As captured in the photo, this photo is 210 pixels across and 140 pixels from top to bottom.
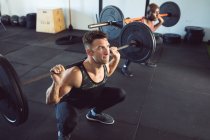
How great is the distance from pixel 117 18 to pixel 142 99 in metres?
1.36

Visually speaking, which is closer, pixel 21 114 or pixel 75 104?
pixel 21 114

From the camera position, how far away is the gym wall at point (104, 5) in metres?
4.63

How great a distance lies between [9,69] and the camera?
47.7 inches

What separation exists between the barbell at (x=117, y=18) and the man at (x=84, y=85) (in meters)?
1.18

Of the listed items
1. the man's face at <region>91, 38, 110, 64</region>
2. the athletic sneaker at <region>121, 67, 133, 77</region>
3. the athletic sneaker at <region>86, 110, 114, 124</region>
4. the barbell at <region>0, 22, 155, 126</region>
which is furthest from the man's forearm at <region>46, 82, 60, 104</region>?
the athletic sneaker at <region>121, 67, 133, 77</region>

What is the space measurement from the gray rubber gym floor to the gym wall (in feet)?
2.61

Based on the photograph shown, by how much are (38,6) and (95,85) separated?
4.92 meters

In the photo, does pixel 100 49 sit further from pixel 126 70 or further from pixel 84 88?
pixel 126 70

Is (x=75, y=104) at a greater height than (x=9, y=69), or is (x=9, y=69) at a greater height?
(x=9, y=69)

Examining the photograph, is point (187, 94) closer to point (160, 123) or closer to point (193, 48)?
point (160, 123)

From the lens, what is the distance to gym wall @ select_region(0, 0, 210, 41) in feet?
15.2

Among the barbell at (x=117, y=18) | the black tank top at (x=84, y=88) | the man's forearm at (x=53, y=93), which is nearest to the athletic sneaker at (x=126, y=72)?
the barbell at (x=117, y=18)

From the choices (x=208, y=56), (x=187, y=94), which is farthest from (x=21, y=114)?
(x=208, y=56)

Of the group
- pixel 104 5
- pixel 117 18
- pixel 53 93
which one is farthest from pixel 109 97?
pixel 104 5
